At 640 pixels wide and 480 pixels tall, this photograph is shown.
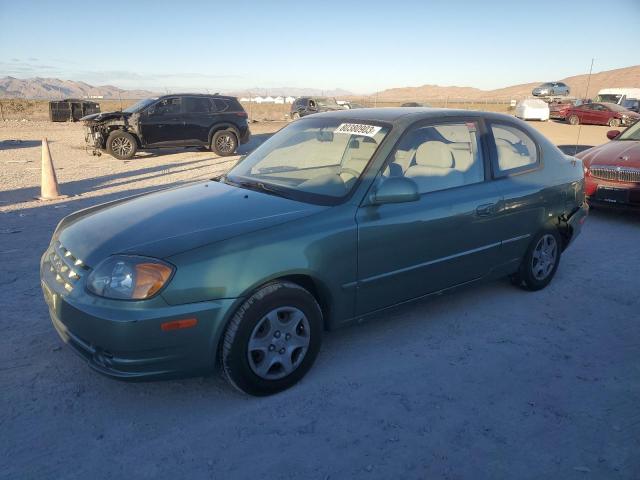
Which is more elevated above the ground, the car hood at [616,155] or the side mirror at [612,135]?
the side mirror at [612,135]

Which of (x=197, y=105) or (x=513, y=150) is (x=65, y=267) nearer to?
(x=513, y=150)

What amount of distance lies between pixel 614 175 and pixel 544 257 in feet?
11.5

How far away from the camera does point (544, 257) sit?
15.6ft

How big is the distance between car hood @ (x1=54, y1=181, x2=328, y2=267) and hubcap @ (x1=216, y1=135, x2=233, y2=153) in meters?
11.4

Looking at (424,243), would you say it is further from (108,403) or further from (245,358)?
(108,403)

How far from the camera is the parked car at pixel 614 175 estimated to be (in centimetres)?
714

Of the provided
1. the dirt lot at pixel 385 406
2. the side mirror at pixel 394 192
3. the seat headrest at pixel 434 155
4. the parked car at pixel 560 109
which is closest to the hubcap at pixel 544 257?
the dirt lot at pixel 385 406

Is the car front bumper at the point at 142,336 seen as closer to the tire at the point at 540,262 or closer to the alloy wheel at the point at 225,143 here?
the tire at the point at 540,262

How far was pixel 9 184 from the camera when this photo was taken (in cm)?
988

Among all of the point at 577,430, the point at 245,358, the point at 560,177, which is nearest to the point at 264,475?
the point at 245,358

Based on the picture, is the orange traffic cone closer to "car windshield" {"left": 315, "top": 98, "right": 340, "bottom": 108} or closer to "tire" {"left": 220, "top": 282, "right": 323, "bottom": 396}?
"tire" {"left": 220, "top": 282, "right": 323, "bottom": 396}

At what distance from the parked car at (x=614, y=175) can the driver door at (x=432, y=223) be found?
13.6 ft

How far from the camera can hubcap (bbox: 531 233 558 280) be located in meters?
4.67

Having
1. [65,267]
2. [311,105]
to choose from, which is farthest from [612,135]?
[311,105]
